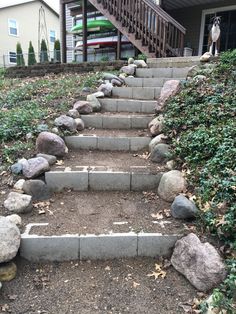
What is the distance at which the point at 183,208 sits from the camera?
248cm

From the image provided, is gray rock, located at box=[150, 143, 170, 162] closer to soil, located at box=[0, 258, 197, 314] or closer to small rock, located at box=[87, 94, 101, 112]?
soil, located at box=[0, 258, 197, 314]

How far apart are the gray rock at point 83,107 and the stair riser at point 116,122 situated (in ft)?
0.57

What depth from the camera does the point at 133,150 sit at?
150 inches

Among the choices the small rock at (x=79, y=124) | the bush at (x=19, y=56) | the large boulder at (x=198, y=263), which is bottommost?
the large boulder at (x=198, y=263)

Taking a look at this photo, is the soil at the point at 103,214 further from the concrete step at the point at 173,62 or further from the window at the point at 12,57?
the window at the point at 12,57

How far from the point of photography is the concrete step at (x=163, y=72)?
5.57 meters

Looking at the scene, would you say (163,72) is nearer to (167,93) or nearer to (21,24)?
(167,93)

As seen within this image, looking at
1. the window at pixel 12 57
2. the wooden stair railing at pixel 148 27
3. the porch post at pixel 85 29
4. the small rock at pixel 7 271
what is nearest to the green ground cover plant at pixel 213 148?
the small rock at pixel 7 271

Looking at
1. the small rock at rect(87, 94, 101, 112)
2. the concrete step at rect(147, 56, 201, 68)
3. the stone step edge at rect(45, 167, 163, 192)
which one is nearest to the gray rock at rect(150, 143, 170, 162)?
the stone step edge at rect(45, 167, 163, 192)

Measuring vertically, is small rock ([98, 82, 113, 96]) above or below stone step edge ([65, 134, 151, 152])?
above

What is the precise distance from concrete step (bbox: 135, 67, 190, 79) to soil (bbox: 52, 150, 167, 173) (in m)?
2.50

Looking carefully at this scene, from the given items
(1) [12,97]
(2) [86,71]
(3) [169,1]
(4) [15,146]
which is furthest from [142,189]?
(3) [169,1]

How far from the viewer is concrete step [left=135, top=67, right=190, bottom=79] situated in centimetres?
557

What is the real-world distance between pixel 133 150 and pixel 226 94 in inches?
52.3
